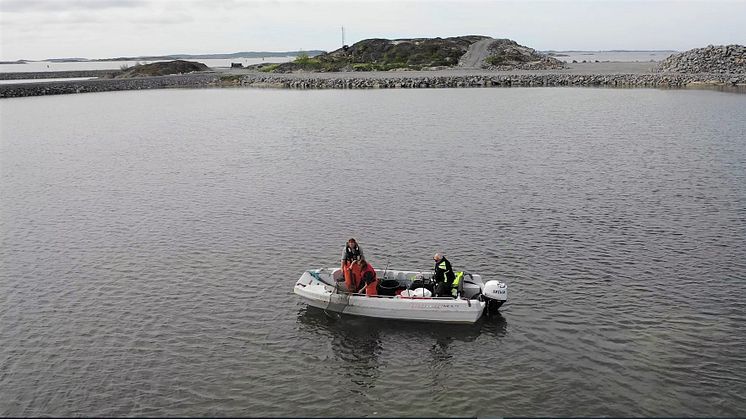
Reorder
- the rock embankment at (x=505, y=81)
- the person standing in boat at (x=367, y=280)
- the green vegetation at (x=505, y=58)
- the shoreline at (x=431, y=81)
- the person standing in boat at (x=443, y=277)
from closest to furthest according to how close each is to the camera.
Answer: the person standing in boat at (x=443, y=277)
the person standing in boat at (x=367, y=280)
the rock embankment at (x=505, y=81)
the shoreline at (x=431, y=81)
the green vegetation at (x=505, y=58)

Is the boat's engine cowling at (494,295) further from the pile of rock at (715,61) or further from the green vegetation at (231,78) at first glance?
the green vegetation at (231,78)

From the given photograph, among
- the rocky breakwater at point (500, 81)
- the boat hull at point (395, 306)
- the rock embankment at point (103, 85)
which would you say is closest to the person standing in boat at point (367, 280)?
the boat hull at point (395, 306)

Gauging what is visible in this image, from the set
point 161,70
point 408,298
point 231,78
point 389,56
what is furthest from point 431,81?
point 408,298

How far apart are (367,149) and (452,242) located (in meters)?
26.7

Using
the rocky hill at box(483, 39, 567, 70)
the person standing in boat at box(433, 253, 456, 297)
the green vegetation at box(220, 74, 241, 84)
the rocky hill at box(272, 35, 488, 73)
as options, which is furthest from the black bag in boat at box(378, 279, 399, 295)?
the rocky hill at box(272, 35, 488, 73)

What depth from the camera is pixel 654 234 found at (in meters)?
29.9

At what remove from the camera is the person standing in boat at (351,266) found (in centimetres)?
2319

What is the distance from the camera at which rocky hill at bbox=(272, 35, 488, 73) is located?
152 metres

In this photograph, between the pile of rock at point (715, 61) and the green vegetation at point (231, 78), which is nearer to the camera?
the pile of rock at point (715, 61)

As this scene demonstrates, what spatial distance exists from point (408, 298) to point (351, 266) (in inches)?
99.9

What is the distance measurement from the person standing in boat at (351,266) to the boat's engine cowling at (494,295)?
15.7 feet

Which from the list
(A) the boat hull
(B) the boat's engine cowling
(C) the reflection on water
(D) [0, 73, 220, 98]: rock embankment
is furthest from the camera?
(D) [0, 73, 220, 98]: rock embankment

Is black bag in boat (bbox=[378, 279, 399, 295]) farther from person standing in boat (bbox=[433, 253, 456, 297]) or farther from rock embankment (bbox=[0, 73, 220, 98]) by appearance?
rock embankment (bbox=[0, 73, 220, 98])

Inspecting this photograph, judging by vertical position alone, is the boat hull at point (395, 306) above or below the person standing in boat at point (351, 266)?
below
